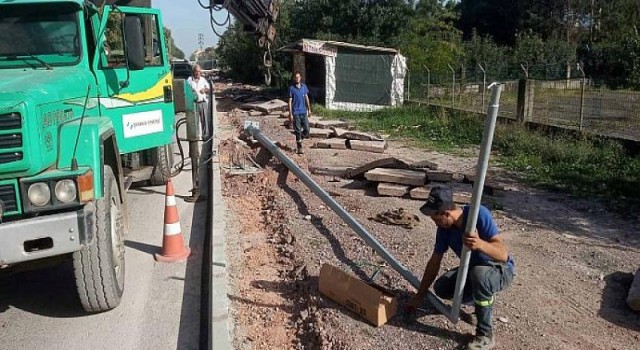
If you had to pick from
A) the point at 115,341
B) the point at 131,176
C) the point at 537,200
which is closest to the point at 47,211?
the point at 115,341

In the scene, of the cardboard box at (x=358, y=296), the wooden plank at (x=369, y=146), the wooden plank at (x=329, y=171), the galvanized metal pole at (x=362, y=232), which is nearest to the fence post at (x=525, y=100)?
the wooden plank at (x=369, y=146)

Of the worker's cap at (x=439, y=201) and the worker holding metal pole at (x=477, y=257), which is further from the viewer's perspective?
the worker's cap at (x=439, y=201)

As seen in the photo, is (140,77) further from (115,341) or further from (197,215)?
(115,341)

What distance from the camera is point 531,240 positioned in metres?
6.56

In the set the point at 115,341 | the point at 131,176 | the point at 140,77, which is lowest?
the point at 115,341

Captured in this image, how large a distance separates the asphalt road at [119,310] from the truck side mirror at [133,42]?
6.88ft

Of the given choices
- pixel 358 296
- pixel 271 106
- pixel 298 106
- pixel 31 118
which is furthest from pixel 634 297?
pixel 271 106

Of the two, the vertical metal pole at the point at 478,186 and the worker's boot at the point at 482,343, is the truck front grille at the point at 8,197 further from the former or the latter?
the worker's boot at the point at 482,343

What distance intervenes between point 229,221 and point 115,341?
3037 mm

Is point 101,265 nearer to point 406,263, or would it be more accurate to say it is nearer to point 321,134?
point 406,263

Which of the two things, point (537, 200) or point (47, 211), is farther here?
point (537, 200)

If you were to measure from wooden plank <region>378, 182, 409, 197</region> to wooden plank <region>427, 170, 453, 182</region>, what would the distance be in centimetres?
55

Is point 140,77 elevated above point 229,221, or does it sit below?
above

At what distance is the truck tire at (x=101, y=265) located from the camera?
4535mm
